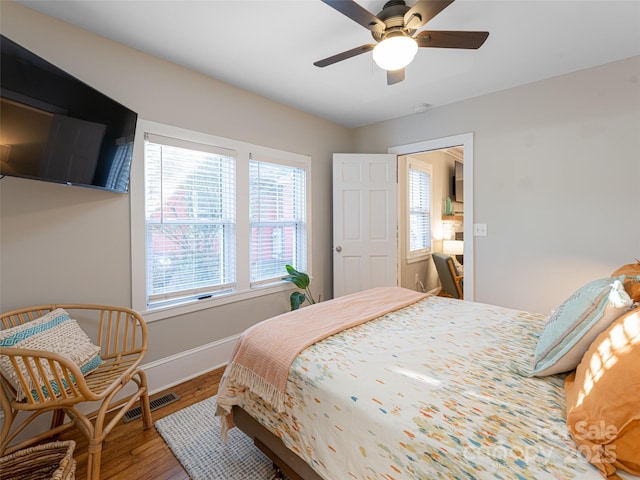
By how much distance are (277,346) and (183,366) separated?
1488mm

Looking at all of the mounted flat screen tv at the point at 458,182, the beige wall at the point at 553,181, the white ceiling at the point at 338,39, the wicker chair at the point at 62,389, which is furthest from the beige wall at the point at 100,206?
the mounted flat screen tv at the point at 458,182

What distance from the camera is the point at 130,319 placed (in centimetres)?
215

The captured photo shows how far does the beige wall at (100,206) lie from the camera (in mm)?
1735

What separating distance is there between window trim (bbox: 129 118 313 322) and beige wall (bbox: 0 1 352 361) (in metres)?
0.05

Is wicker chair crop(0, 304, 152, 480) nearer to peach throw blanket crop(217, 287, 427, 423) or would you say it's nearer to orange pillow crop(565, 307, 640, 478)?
peach throw blanket crop(217, 287, 427, 423)

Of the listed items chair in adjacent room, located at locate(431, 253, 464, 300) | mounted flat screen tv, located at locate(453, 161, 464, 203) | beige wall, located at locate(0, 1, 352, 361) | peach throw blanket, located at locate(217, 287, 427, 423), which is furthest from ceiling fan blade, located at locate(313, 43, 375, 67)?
mounted flat screen tv, located at locate(453, 161, 464, 203)

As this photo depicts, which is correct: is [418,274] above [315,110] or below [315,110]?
below

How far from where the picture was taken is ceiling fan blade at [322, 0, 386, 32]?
1.39 m

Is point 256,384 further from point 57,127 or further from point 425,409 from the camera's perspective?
point 57,127

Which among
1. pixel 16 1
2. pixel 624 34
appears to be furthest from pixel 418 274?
pixel 16 1

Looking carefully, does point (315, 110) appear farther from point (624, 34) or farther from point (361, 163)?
point (624, 34)

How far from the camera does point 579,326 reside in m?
1.12

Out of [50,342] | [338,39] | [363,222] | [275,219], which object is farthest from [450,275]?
[50,342]

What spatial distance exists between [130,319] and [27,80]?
5.06ft
